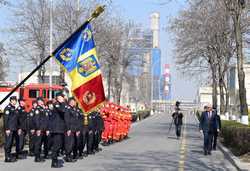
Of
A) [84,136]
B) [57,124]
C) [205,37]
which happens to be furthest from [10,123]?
[205,37]

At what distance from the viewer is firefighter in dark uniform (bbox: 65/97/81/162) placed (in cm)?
1714

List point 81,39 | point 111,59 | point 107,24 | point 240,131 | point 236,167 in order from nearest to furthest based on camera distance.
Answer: point 81,39, point 236,167, point 240,131, point 107,24, point 111,59

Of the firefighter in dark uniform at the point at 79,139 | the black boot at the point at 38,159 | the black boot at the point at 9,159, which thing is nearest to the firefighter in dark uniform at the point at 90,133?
the firefighter in dark uniform at the point at 79,139

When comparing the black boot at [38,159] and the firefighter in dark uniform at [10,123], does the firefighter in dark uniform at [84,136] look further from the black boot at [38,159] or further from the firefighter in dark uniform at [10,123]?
the firefighter in dark uniform at [10,123]

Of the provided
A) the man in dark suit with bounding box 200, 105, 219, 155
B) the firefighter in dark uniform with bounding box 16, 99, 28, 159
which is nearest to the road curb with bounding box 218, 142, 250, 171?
the man in dark suit with bounding box 200, 105, 219, 155

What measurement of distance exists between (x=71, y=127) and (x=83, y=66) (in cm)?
387

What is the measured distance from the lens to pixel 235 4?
26.2 metres

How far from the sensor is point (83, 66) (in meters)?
14.3

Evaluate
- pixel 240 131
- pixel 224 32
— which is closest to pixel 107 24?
pixel 224 32

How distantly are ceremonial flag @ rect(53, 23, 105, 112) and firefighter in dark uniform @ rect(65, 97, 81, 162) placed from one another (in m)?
2.28

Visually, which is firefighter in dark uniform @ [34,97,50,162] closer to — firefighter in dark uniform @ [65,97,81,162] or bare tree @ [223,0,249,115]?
firefighter in dark uniform @ [65,97,81,162]

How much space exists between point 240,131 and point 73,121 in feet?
20.6

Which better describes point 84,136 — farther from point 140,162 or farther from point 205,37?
point 205,37

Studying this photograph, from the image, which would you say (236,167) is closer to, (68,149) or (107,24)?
(68,149)
